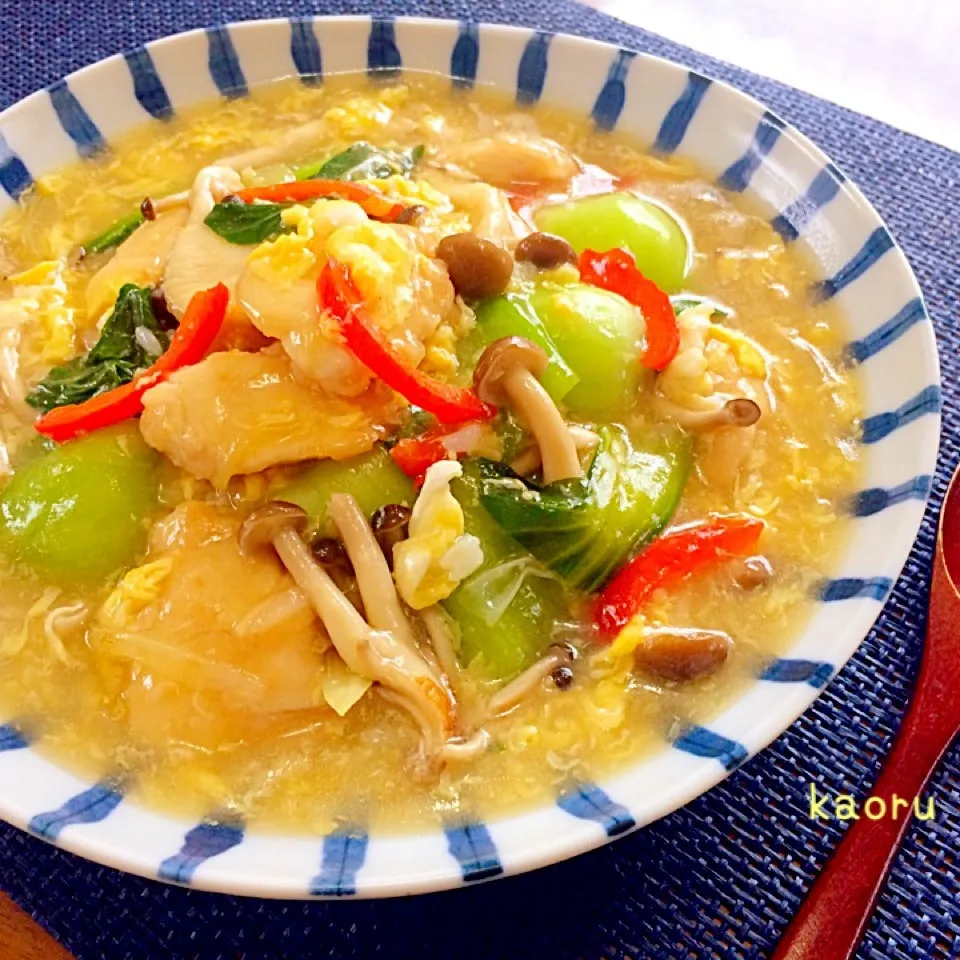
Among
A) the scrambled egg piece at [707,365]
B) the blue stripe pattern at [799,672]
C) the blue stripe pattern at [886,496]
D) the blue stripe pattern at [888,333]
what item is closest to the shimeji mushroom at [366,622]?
the blue stripe pattern at [799,672]

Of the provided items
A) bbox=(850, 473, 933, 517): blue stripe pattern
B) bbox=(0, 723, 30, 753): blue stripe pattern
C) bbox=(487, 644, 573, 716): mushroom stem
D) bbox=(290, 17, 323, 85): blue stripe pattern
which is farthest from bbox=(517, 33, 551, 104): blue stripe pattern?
bbox=(0, 723, 30, 753): blue stripe pattern

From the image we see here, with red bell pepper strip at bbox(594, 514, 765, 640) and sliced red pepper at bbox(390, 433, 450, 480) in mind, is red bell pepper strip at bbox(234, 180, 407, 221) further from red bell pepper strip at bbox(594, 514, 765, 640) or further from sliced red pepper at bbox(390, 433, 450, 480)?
red bell pepper strip at bbox(594, 514, 765, 640)

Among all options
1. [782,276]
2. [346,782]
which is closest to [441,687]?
[346,782]

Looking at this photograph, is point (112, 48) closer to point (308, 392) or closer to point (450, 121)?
point (450, 121)

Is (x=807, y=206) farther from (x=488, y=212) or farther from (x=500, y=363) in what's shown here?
(x=500, y=363)

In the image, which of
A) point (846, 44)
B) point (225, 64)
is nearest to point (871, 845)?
point (225, 64)
